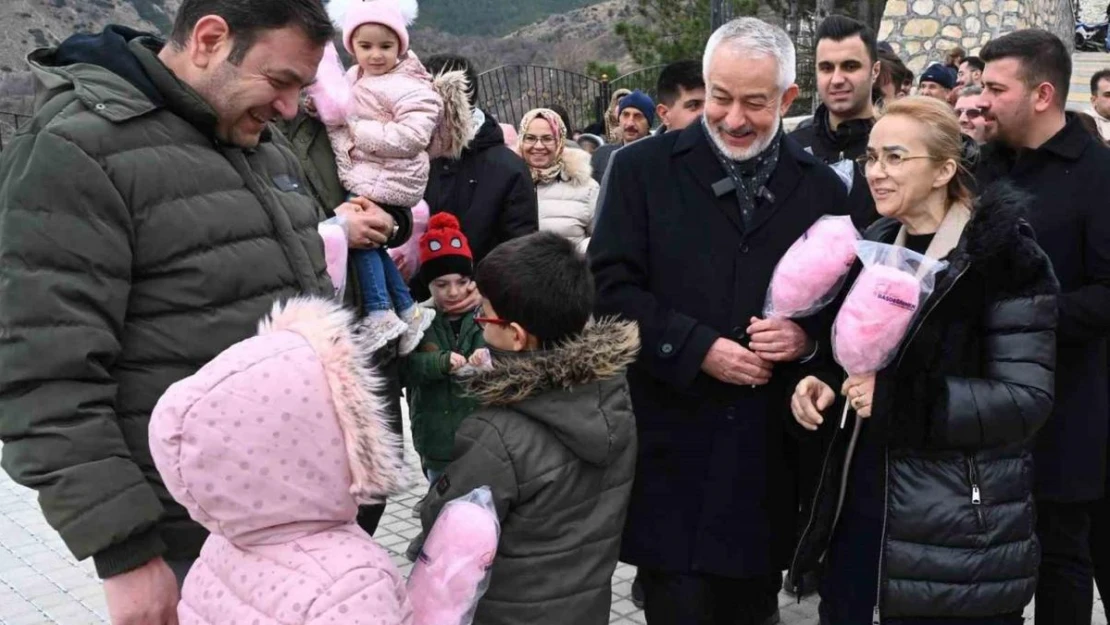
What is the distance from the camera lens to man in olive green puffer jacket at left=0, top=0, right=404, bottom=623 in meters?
2.16

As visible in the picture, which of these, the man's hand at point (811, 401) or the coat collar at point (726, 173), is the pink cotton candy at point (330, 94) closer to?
the coat collar at point (726, 173)

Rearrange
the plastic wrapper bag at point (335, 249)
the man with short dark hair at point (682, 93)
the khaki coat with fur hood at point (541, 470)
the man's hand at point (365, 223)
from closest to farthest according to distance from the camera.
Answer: the khaki coat with fur hood at point (541, 470) → the plastic wrapper bag at point (335, 249) → the man's hand at point (365, 223) → the man with short dark hair at point (682, 93)

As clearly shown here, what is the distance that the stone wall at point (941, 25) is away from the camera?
53.3ft

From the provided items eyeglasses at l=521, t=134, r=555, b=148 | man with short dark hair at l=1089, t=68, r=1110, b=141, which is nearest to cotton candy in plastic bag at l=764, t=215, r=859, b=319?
eyeglasses at l=521, t=134, r=555, b=148

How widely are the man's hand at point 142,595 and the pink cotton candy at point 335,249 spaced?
126 cm

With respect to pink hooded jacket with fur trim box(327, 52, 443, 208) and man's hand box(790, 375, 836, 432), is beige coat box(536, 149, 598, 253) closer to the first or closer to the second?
pink hooded jacket with fur trim box(327, 52, 443, 208)

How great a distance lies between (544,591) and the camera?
8.90 ft

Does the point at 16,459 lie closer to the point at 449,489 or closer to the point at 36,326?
the point at 36,326

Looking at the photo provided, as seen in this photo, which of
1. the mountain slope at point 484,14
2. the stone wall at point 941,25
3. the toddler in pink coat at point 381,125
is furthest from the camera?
the mountain slope at point 484,14

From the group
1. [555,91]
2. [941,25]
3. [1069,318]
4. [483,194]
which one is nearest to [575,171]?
[483,194]

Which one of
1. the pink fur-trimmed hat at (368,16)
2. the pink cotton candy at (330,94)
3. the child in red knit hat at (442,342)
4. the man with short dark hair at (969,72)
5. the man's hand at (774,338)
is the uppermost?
the pink fur-trimmed hat at (368,16)

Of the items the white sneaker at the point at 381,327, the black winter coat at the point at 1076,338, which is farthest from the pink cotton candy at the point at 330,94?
the black winter coat at the point at 1076,338

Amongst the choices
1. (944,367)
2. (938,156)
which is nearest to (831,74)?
(938,156)

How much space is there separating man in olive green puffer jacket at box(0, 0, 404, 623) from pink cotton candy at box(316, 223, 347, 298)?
0.77m
